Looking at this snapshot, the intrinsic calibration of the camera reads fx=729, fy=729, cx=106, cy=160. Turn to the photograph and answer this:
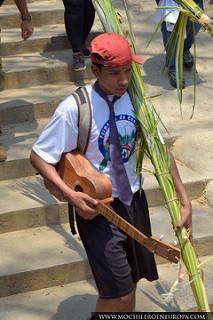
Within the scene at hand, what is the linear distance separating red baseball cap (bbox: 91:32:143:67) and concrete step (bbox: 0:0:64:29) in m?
4.51

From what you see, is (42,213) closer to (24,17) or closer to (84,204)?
(24,17)

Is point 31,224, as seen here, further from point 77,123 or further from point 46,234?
point 77,123

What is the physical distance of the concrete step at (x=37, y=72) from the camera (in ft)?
22.6

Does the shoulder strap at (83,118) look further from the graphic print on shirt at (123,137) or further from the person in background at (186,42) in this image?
the person in background at (186,42)

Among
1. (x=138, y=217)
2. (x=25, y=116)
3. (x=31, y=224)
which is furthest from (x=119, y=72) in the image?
(x=25, y=116)

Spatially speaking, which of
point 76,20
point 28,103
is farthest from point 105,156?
point 76,20

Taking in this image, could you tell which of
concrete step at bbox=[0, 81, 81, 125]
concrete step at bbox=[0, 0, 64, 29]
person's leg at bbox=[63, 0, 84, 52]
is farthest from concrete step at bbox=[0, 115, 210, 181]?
concrete step at bbox=[0, 0, 64, 29]

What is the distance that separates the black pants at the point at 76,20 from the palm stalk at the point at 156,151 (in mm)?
3030

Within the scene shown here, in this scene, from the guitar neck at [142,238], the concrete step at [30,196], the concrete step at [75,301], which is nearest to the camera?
the guitar neck at [142,238]

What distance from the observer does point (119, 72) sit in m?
3.43

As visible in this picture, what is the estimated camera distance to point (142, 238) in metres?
3.39

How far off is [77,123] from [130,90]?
1.23 feet

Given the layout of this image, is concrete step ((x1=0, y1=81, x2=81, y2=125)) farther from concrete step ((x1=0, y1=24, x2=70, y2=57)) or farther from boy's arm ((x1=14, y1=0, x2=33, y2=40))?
boy's arm ((x1=14, y1=0, x2=33, y2=40))

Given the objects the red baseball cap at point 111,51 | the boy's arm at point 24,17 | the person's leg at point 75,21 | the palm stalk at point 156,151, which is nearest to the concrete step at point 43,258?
the palm stalk at point 156,151
